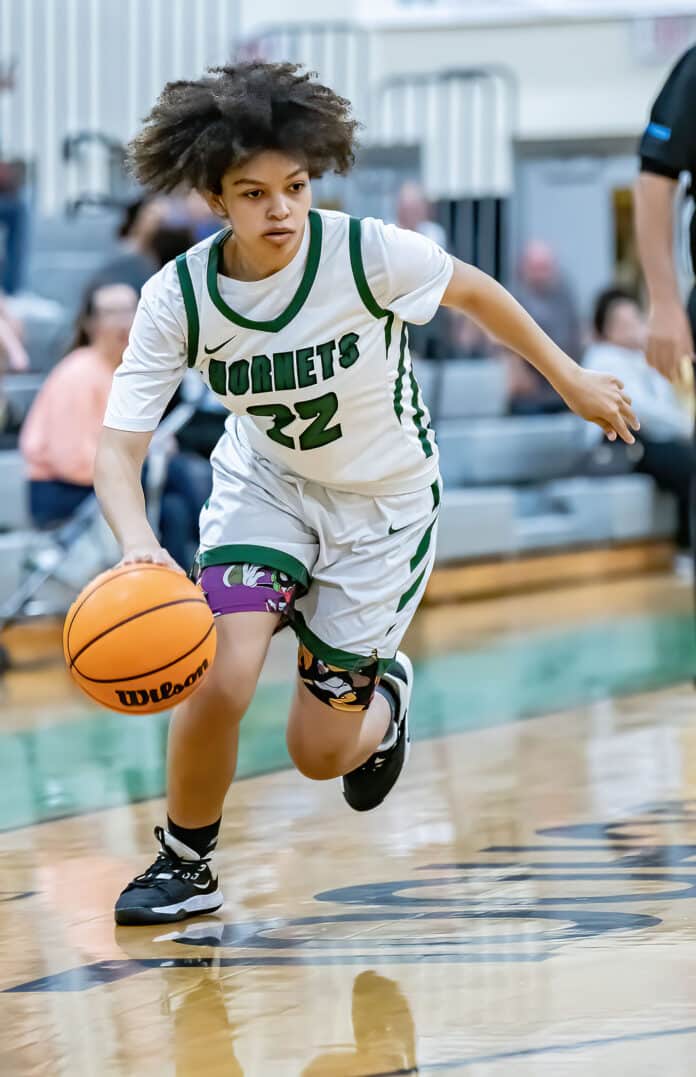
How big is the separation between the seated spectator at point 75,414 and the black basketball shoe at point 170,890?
3.66 metres

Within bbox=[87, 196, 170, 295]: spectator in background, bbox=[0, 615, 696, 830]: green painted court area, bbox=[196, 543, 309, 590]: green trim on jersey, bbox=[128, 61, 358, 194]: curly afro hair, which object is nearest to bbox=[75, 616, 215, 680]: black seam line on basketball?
bbox=[196, 543, 309, 590]: green trim on jersey

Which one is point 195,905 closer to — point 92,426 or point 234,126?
point 234,126

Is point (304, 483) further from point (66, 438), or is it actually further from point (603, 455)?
point (603, 455)

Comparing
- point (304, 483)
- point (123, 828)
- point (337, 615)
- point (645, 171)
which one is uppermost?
point (645, 171)

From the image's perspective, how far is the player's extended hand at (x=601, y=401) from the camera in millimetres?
3391

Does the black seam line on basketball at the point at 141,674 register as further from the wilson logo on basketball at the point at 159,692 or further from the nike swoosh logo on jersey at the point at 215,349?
the nike swoosh logo on jersey at the point at 215,349

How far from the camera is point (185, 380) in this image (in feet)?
23.9

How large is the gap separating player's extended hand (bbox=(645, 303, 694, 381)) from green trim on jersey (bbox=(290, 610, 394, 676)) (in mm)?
1368

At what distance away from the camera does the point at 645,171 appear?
4.70 metres

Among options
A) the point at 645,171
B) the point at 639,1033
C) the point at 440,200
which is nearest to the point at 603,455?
the point at 440,200

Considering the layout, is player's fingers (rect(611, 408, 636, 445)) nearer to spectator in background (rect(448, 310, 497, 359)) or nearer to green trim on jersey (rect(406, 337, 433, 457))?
green trim on jersey (rect(406, 337, 433, 457))

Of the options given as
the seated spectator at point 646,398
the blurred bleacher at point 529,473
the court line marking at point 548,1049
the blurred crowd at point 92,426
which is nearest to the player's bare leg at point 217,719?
the court line marking at point 548,1049

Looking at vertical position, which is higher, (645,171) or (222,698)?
(645,171)

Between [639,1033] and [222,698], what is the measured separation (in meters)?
1.03
